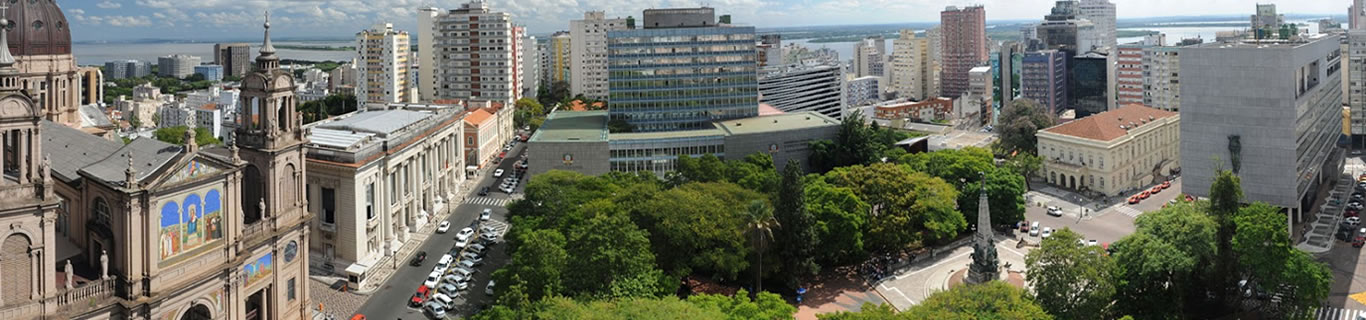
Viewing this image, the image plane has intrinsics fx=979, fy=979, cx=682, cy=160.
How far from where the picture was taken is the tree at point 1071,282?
40.4 m

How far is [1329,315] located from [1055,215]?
2422 centimetres

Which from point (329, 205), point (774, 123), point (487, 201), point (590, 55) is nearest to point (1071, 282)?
point (329, 205)

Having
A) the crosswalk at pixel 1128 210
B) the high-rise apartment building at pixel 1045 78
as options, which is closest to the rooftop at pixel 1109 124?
the crosswalk at pixel 1128 210

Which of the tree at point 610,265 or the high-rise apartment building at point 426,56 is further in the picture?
the high-rise apartment building at point 426,56

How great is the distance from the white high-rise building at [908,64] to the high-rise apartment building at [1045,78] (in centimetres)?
4960

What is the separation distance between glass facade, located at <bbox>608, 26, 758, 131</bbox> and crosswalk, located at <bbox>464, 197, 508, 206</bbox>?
1596 cm

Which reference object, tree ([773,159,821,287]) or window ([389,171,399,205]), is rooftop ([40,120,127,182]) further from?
tree ([773,159,821,287])

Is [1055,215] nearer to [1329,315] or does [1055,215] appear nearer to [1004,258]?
[1004,258]

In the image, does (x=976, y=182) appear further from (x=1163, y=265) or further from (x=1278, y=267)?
(x=1278, y=267)

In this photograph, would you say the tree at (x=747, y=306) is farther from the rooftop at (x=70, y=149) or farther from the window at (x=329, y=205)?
the window at (x=329, y=205)

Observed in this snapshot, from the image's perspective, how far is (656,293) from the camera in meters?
42.7

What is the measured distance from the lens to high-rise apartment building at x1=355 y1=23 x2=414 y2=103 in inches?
4934

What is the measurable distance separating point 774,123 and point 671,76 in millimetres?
10437

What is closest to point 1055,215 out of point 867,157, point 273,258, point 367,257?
point 867,157
